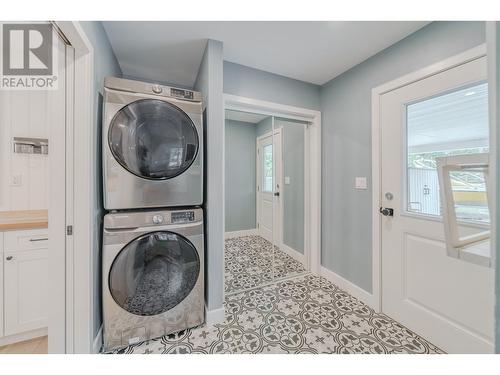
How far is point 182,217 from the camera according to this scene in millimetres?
1519

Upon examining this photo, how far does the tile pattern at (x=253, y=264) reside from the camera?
91.1 inches

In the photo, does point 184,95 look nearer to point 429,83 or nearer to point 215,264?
point 215,264

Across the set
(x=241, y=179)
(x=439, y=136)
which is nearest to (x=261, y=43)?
(x=439, y=136)

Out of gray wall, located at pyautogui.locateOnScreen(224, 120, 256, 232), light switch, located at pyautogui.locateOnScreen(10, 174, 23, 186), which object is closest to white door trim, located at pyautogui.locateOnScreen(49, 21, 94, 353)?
light switch, located at pyautogui.locateOnScreen(10, 174, 23, 186)

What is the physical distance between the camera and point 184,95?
156 cm

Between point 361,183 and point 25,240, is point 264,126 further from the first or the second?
point 25,240

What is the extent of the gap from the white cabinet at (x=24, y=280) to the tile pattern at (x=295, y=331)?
0.73m

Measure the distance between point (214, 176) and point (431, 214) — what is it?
5.54 ft

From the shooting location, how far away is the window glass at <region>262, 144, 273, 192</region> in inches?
113

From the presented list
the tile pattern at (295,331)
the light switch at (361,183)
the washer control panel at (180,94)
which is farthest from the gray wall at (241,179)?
the light switch at (361,183)

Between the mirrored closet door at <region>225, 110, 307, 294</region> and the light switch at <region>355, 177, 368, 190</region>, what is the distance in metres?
0.70

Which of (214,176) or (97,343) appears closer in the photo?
(97,343)
